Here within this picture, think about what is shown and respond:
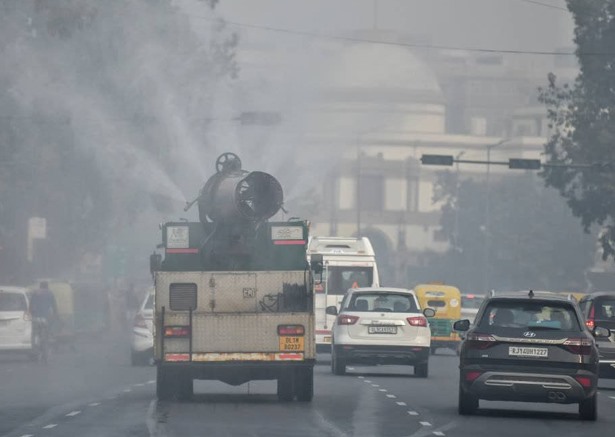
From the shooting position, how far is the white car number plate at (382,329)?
1422 inches

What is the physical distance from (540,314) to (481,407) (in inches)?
111

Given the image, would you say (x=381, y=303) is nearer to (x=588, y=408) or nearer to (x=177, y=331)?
(x=177, y=331)

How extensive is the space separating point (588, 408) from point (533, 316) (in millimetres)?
1305

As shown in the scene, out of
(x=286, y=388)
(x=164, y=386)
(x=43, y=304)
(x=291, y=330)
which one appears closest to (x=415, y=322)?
(x=286, y=388)

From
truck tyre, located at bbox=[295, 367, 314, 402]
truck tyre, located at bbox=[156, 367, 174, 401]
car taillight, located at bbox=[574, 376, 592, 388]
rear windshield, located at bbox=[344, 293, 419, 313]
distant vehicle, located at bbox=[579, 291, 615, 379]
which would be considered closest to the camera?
car taillight, located at bbox=[574, 376, 592, 388]

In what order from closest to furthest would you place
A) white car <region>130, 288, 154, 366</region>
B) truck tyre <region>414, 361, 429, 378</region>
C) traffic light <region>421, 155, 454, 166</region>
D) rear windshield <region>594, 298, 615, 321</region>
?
1. rear windshield <region>594, 298, 615, 321</region>
2. truck tyre <region>414, 361, 429, 378</region>
3. white car <region>130, 288, 154, 366</region>
4. traffic light <region>421, 155, 454, 166</region>

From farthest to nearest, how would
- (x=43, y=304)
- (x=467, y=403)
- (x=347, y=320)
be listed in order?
1. (x=43, y=304)
2. (x=347, y=320)
3. (x=467, y=403)

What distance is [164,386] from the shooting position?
26.9 metres

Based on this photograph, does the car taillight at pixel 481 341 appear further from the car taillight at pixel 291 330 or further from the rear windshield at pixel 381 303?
the rear windshield at pixel 381 303

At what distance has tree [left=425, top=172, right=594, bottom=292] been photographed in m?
105

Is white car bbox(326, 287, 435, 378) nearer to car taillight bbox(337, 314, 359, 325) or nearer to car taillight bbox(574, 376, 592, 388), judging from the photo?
car taillight bbox(337, 314, 359, 325)

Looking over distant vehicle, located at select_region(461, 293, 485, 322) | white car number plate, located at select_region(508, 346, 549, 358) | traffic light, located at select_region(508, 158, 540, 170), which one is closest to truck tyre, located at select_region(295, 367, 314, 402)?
Result: white car number plate, located at select_region(508, 346, 549, 358)

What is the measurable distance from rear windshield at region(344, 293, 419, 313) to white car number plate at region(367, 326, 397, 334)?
511 millimetres

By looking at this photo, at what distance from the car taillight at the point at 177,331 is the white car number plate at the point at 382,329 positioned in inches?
410
